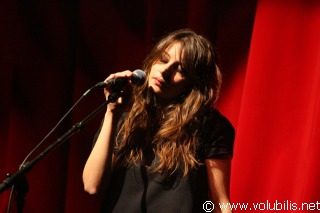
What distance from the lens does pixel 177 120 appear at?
1481 millimetres

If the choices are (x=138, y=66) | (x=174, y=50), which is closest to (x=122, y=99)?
(x=174, y=50)

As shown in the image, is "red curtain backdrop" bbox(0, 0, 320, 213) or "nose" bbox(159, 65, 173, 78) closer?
"nose" bbox(159, 65, 173, 78)

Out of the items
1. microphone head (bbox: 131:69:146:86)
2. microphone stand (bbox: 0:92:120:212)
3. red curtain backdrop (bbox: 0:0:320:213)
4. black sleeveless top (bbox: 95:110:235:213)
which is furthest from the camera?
red curtain backdrop (bbox: 0:0:320:213)

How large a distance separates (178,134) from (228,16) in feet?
2.42

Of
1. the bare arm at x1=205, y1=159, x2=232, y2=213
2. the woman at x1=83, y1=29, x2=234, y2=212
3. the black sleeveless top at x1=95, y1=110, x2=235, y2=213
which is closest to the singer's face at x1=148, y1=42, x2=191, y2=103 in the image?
the woman at x1=83, y1=29, x2=234, y2=212

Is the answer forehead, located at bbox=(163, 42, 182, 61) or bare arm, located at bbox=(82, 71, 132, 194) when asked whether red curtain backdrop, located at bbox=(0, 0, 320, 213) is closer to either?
forehead, located at bbox=(163, 42, 182, 61)

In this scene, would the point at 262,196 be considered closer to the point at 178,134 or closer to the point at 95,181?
the point at 178,134

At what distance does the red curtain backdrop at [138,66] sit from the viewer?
166cm

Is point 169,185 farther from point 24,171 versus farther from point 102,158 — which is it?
point 24,171

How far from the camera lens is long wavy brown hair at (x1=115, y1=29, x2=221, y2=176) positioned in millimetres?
1442

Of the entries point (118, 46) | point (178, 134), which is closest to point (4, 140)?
point (118, 46)

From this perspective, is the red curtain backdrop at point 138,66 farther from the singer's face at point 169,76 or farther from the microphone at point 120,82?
the microphone at point 120,82

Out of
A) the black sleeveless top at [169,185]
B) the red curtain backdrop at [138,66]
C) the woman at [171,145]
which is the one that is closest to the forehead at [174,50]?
the woman at [171,145]

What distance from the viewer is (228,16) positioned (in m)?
1.97
